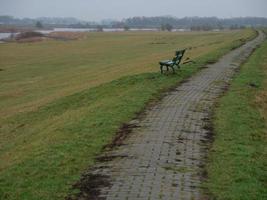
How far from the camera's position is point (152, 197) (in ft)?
23.1

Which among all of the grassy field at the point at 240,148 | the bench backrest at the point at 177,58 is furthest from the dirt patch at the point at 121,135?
the bench backrest at the point at 177,58

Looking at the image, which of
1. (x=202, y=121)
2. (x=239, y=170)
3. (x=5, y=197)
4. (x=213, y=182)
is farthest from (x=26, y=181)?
(x=202, y=121)

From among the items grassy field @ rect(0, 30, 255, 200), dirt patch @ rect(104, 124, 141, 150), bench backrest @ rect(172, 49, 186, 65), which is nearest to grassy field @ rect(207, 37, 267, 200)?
dirt patch @ rect(104, 124, 141, 150)

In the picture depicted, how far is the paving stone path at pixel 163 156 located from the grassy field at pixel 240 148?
28 cm

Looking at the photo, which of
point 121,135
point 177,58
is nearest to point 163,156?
point 121,135

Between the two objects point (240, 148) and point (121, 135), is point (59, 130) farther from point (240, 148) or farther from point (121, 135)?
point (240, 148)

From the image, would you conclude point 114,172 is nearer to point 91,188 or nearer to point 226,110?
point 91,188

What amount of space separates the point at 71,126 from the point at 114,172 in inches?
149

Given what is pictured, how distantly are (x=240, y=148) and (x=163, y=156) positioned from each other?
1699mm

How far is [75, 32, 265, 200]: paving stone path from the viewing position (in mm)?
7316

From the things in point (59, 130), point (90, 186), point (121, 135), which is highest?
point (90, 186)

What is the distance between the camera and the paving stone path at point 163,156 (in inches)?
288

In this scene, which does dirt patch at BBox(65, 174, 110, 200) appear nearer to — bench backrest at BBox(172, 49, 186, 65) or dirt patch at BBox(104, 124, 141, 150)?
dirt patch at BBox(104, 124, 141, 150)

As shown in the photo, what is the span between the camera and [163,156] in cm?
893
